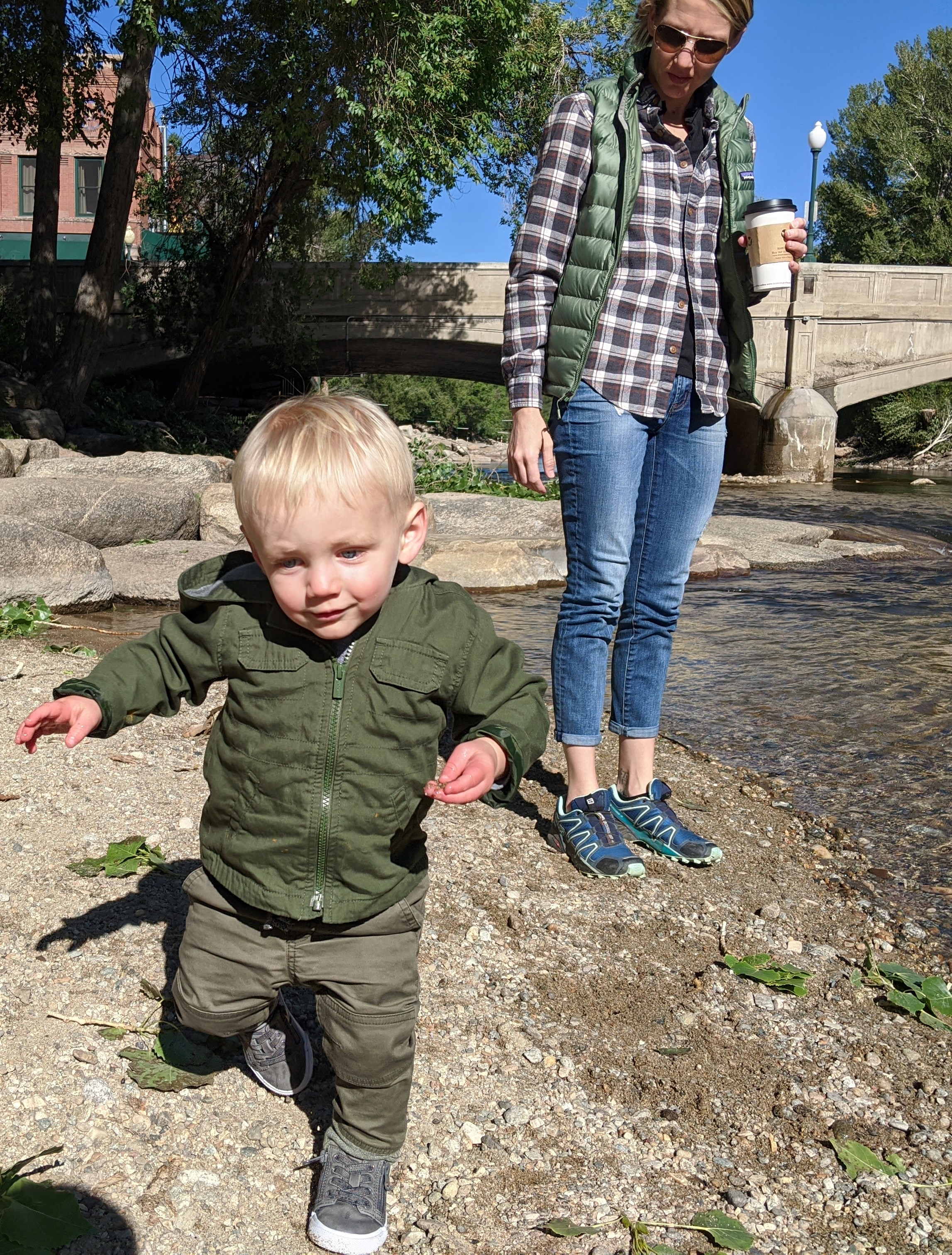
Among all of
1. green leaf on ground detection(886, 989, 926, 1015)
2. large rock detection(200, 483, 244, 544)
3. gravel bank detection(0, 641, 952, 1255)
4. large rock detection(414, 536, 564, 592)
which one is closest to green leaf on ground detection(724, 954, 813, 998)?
gravel bank detection(0, 641, 952, 1255)

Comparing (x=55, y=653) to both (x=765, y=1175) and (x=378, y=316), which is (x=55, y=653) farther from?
(x=378, y=316)

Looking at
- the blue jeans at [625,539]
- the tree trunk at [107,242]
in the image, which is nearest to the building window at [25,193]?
the tree trunk at [107,242]

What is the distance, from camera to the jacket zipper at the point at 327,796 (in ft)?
5.96

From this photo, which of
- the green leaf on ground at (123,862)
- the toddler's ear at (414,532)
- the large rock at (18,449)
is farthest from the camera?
the large rock at (18,449)

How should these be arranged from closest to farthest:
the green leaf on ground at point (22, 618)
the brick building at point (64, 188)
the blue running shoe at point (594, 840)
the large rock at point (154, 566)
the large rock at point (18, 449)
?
the blue running shoe at point (594, 840) → the green leaf on ground at point (22, 618) → the large rock at point (154, 566) → the large rock at point (18, 449) → the brick building at point (64, 188)

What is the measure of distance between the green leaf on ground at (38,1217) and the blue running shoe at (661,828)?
171 centimetres

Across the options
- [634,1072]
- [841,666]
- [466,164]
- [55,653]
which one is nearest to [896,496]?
[466,164]

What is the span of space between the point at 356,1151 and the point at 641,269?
2.16 meters

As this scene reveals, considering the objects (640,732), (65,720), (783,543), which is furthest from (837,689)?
(783,543)

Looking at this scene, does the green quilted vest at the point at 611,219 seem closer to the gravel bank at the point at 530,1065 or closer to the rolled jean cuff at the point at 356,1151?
the gravel bank at the point at 530,1065

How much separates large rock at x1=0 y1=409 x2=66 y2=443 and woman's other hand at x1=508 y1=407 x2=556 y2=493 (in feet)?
35.5

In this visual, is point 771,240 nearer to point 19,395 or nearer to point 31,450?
point 31,450

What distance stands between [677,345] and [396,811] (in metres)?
1.62

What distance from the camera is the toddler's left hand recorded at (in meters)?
1.67
